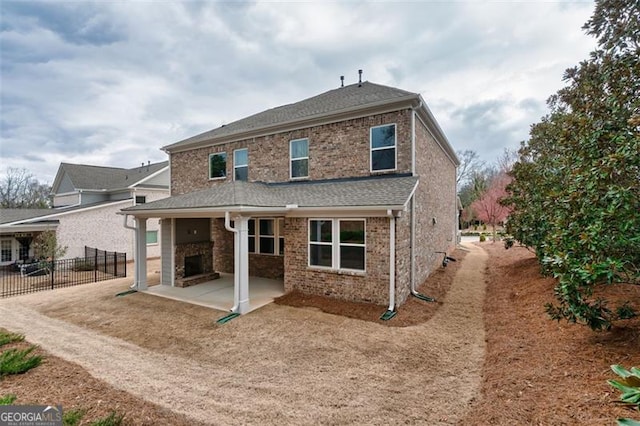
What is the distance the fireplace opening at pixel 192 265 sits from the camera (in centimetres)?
1112

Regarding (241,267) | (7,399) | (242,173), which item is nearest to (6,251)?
(242,173)

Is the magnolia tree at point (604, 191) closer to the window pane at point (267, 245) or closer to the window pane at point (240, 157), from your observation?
the window pane at point (267, 245)

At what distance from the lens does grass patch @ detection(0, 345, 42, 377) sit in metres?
4.65

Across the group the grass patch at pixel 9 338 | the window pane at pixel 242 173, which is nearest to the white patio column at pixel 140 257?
the grass patch at pixel 9 338

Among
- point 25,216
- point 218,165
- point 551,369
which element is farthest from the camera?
point 25,216

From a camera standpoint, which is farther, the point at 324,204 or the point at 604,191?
the point at 324,204

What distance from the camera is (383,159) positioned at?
9477mm

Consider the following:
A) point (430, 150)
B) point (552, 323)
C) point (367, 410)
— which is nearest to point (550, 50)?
point (430, 150)

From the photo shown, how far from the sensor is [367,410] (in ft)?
12.5

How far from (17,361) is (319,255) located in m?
6.79

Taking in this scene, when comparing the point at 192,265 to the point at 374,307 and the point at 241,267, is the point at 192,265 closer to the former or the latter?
the point at 241,267

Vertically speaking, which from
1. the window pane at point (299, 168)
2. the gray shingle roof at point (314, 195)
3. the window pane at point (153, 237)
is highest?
the window pane at point (299, 168)

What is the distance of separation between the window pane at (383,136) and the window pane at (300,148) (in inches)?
106

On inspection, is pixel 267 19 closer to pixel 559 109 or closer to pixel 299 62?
pixel 299 62
